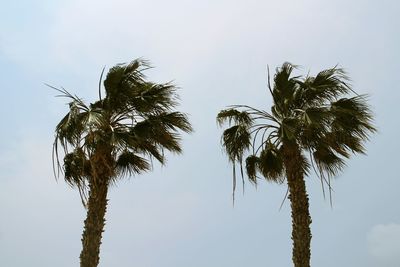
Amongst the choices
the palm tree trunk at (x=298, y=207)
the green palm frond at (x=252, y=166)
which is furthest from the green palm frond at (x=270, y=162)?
the palm tree trunk at (x=298, y=207)

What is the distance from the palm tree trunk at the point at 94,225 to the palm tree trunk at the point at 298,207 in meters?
5.10

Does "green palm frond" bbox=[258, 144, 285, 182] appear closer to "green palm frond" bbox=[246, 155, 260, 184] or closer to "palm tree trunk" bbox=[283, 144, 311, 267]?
"green palm frond" bbox=[246, 155, 260, 184]

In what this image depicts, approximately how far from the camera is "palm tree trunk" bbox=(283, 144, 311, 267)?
14.6 m

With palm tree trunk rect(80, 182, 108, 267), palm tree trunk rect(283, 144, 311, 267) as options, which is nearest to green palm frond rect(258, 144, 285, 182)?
palm tree trunk rect(283, 144, 311, 267)

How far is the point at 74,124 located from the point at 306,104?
6609mm

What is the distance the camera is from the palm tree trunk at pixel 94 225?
14336 millimetres

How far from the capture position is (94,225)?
14570mm

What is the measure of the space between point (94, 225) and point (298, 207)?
5491 mm

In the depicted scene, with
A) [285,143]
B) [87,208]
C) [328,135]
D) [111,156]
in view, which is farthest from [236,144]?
[87,208]

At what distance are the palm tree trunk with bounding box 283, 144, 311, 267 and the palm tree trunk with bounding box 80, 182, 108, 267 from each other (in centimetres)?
510

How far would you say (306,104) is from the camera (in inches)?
632

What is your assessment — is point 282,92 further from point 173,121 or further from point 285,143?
point 173,121

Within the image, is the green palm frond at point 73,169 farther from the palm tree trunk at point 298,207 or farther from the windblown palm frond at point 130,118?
the palm tree trunk at point 298,207

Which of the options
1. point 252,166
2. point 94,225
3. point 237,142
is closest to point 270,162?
point 252,166
